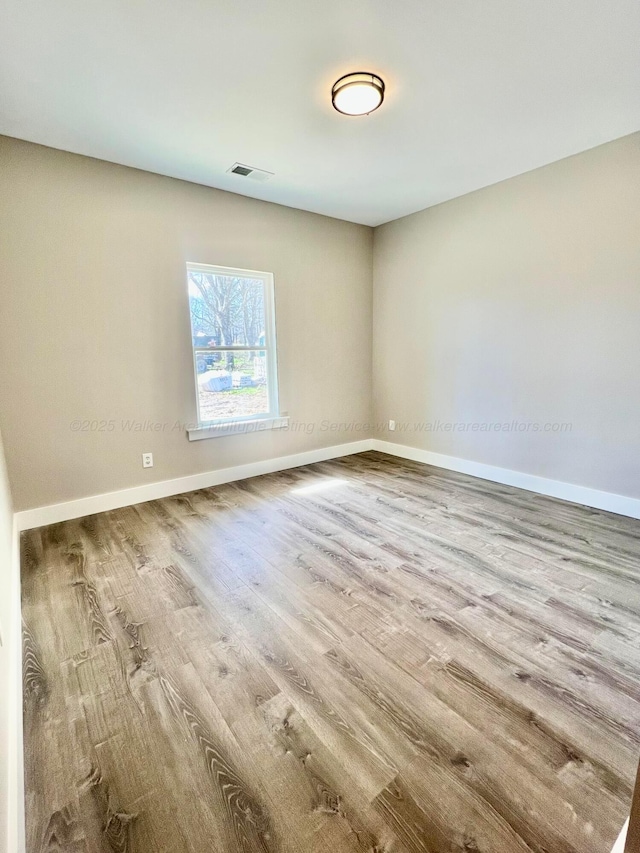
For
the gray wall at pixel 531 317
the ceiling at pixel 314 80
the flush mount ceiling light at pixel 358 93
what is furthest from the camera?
the gray wall at pixel 531 317

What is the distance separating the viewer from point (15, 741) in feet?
4.02

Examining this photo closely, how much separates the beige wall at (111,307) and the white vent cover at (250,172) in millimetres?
405

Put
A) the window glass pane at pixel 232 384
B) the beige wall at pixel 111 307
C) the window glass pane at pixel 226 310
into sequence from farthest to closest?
the window glass pane at pixel 232 384
the window glass pane at pixel 226 310
the beige wall at pixel 111 307

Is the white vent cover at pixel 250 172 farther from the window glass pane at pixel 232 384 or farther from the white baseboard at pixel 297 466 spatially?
the white baseboard at pixel 297 466

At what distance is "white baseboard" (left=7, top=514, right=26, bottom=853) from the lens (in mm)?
→ 986

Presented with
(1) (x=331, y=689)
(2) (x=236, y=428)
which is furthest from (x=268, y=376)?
(1) (x=331, y=689)

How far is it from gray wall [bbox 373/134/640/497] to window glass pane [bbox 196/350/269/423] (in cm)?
170

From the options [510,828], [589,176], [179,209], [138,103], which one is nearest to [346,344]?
[179,209]

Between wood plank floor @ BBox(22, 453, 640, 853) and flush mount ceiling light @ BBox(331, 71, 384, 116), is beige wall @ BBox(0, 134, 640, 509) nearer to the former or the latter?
wood plank floor @ BBox(22, 453, 640, 853)

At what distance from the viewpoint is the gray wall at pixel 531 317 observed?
2889 millimetres

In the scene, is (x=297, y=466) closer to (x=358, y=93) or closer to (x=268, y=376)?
(x=268, y=376)

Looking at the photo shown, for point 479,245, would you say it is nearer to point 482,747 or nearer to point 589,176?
point 589,176

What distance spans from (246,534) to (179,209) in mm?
2753

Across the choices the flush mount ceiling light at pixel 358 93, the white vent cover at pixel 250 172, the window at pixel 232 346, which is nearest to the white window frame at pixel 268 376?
the window at pixel 232 346
